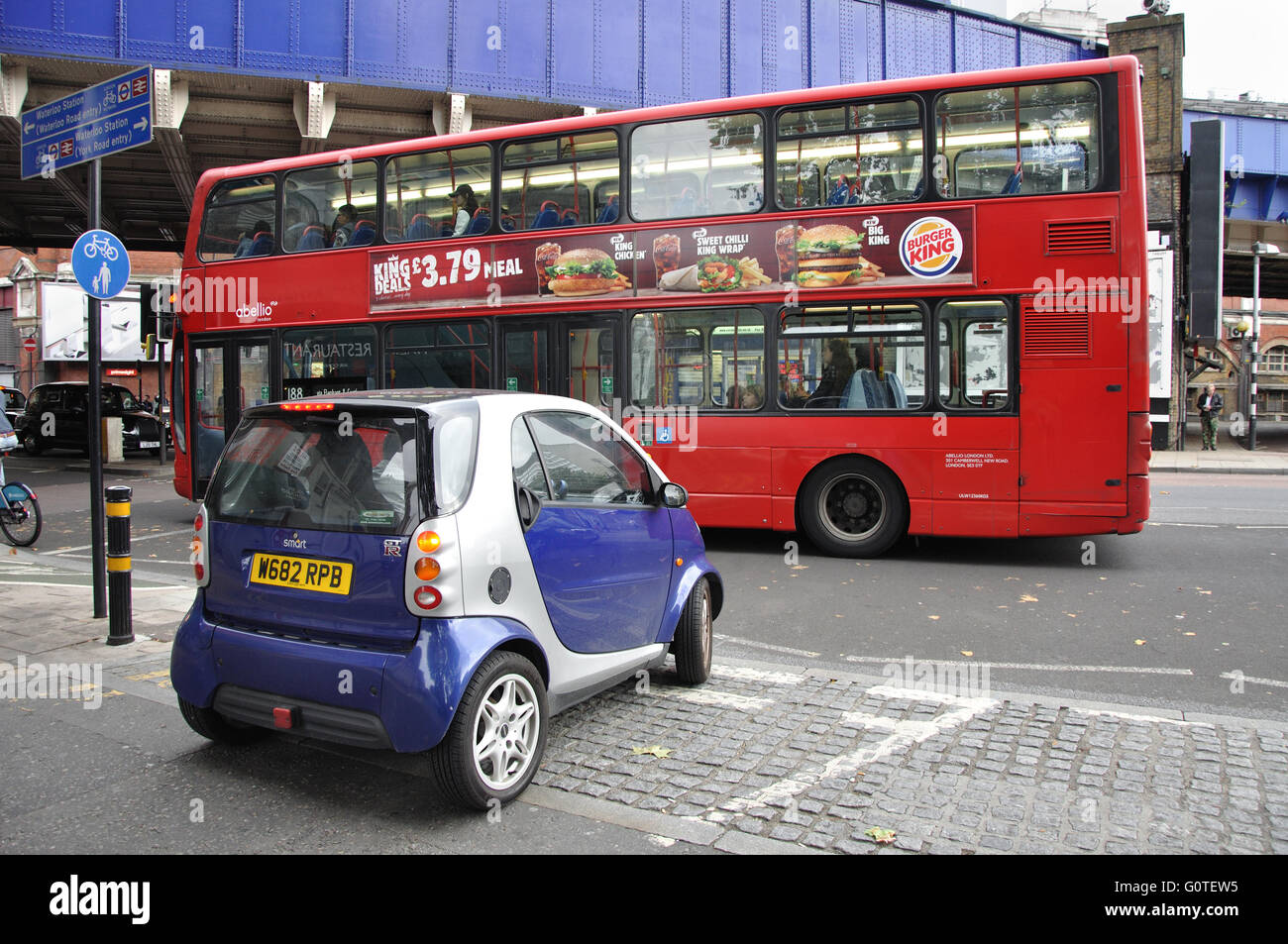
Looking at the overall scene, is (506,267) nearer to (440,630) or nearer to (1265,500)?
(440,630)

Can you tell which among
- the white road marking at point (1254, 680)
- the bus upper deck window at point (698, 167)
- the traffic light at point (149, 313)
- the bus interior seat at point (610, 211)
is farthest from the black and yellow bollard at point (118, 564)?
the traffic light at point (149, 313)

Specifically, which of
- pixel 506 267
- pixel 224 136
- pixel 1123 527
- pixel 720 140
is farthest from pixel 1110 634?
pixel 224 136

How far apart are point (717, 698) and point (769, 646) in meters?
1.31

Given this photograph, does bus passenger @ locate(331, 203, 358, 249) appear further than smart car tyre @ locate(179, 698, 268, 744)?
Yes

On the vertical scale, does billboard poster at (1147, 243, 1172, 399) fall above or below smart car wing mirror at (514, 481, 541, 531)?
above

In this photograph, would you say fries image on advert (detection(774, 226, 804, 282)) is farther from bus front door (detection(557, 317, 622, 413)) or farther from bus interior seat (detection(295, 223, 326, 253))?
bus interior seat (detection(295, 223, 326, 253))

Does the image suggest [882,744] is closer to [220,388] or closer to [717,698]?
[717,698]

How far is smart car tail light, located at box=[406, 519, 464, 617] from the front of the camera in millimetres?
3465

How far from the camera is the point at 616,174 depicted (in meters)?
9.99

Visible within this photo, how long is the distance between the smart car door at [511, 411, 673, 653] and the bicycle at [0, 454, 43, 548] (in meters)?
8.85

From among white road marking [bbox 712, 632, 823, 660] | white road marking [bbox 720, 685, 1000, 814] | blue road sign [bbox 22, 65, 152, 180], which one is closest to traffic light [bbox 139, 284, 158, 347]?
blue road sign [bbox 22, 65, 152, 180]

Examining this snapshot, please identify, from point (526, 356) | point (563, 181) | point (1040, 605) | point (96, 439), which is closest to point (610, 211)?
point (563, 181)

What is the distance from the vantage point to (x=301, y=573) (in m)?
3.72

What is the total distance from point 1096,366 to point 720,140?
14.0ft
